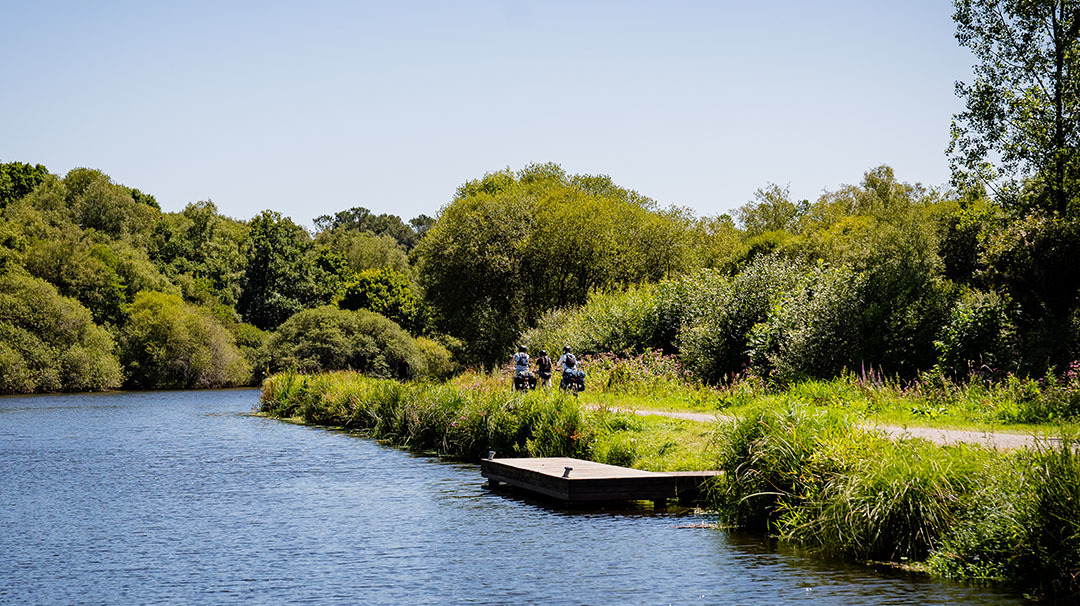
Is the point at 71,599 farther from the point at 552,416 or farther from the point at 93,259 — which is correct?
the point at 93,259

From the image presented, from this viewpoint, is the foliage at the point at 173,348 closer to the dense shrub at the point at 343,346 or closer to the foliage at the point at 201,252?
the dense shrub at the point at 343,346

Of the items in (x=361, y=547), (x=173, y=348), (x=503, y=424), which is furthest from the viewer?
(x=173, y=348)

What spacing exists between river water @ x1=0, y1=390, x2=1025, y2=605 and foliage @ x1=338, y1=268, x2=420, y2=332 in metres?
81.1

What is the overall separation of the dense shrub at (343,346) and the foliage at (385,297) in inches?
379

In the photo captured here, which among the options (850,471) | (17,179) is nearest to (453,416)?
(850,471)

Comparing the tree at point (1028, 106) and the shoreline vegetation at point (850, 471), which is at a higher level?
the tree at point (1028, 106)

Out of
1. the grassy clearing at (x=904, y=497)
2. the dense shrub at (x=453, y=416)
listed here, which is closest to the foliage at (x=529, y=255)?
the dense shrub at (x=453, y=416)

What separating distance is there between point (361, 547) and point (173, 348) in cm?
8181

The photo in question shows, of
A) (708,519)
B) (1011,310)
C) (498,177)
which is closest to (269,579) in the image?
(708,519)

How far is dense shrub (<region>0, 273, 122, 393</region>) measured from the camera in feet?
267

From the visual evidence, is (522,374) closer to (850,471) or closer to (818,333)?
(818,333)

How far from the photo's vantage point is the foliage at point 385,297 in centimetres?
11012

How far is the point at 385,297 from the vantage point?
A: 110938 millimetres

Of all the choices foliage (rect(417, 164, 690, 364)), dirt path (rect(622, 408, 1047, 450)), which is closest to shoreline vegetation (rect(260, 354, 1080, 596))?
dirt path (rect(622, 408, 1047, 450))
